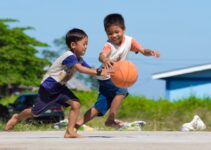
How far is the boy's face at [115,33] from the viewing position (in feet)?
33.4

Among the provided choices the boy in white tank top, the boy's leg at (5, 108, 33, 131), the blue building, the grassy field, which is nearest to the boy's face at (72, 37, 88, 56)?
the boy in white tank top

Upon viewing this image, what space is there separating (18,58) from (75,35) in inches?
1469

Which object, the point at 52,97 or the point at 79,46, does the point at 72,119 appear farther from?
the point at 79,46

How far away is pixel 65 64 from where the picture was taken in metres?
9.96

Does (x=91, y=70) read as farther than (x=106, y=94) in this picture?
No

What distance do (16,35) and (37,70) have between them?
283 centimetres

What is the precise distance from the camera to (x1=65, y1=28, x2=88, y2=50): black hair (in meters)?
10.1

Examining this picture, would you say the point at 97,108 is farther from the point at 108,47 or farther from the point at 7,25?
the point at 7,25

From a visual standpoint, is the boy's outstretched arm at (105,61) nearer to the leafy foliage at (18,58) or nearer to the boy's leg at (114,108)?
the boy's leg at (114,108)

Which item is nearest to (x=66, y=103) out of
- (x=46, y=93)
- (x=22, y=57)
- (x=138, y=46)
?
(x=46, y=93)

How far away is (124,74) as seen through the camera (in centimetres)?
990

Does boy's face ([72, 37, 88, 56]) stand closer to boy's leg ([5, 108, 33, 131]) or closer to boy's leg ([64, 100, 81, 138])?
boy's leg ([64, 100, 81, 138])

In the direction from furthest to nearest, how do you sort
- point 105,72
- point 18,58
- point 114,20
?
1. point 18,58
2. point 114,20
3. point 105,72

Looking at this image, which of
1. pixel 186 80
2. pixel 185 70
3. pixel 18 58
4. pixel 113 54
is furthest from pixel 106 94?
pixel 18 58
